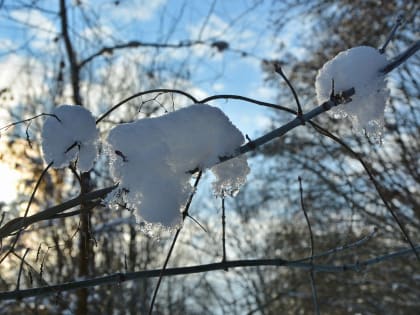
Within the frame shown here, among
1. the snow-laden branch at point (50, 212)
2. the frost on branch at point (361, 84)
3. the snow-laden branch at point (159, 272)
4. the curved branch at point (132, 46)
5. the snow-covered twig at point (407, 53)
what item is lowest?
the snow-laden branch at point (159, 272)

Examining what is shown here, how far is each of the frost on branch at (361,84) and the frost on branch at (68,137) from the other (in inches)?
18.2

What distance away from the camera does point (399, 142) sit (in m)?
5.42

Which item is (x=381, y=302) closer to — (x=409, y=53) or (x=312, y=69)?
(x=312, y=69)

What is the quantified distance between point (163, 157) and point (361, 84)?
39cm

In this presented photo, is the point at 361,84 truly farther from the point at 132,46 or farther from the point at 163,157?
the point at 132,46

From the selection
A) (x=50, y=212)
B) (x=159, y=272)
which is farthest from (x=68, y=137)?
(x=159, y=272)

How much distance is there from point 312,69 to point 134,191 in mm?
5116

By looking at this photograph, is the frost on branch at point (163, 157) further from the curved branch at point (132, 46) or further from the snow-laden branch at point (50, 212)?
the curved branch at point (132, 46)

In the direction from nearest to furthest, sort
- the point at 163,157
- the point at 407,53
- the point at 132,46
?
1. the point at 407,53
2. the point at 163,157
3. the point at 132,46

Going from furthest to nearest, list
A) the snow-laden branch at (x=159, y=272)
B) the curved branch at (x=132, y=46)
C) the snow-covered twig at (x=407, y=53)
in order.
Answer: the curved branch at (x=132, y=46)
the snow-laden branch at (x=159, y=272)
the snow-covered twig at (x=407, y=53)

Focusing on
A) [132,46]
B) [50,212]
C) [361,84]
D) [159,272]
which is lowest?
[159,272]

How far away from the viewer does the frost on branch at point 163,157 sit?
2.69ft

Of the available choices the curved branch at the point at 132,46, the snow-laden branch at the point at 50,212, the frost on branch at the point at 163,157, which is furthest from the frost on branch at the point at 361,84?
the curved branch at the point at 132,46

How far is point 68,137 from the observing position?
0.91 meters
